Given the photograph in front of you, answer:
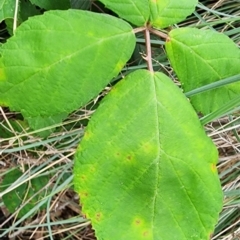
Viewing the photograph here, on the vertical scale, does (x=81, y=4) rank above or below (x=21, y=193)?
above

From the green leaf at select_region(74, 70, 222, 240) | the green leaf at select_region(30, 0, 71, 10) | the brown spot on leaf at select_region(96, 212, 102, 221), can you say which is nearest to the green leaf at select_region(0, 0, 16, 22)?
the green leaf at select_region(30, 0, 71, 10)

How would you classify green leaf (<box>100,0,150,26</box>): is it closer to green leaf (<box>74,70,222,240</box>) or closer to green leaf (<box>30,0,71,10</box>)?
green leaf (<box>74,70,222,240</box>)

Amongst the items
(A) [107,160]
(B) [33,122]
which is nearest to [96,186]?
(A) [107,160]

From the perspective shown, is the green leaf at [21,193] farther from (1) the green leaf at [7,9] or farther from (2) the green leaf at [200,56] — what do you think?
(2) the green leaf at [200,56]

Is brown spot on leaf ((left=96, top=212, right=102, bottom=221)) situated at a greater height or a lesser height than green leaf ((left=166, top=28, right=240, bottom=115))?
lesser

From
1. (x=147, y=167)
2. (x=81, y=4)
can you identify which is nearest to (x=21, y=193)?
(x=81, y=4)

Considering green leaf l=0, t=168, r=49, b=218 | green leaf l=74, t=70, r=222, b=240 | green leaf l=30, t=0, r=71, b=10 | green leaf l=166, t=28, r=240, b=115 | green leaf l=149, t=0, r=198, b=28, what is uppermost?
green leaf l=149, t=0, r=198, b=28

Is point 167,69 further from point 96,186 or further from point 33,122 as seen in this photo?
point 96,186

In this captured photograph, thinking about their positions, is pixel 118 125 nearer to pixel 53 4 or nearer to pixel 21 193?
pixel 53 4
